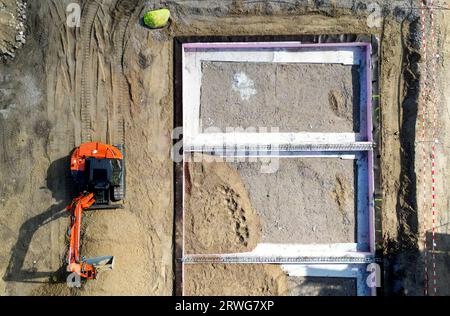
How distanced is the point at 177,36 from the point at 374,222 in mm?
6825

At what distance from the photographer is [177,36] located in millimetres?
11859

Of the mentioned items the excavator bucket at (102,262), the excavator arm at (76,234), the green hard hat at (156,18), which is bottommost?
the excavator bucket at (102,262)

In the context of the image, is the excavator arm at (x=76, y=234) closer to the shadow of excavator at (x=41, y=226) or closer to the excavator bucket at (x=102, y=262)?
the excavator bucket at (x=102, y=262)

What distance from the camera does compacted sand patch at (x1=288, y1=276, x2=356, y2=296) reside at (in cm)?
1180

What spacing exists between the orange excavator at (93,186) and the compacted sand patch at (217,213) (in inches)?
72.2

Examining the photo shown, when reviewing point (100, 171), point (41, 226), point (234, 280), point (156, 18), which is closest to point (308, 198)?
point (234, 280)

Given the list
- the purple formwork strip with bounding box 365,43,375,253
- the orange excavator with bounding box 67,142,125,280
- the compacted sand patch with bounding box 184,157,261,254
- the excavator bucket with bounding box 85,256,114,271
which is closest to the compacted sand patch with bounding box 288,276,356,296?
the purple formwork strip with bounding box 365,43,375,253

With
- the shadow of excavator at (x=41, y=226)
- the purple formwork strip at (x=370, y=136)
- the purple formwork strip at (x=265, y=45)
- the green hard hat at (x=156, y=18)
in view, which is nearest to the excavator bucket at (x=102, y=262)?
the shadow of excavator at (x=41, y=226)

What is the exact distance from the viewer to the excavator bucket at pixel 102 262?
11438 mm

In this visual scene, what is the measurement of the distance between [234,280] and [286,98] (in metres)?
4.80

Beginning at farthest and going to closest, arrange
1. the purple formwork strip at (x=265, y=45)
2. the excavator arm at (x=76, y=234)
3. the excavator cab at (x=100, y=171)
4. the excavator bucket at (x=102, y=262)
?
the purple formwork strip at (x=265, y=45) → the excavator bucket at (x=102, y=262) → the excavator cab at (x=100, y=171) → the excavator arm at (x=76, y=234)

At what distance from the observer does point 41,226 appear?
11664 mm

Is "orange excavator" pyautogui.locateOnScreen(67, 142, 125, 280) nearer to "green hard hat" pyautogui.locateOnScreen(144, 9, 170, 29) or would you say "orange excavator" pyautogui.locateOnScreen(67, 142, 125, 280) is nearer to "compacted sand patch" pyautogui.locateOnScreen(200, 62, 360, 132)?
"compacted sand patch" pyautogui.locateOnScreen(200, 62, 360, 132)

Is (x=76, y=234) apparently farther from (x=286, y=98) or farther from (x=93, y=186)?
(x=286, y=98)
